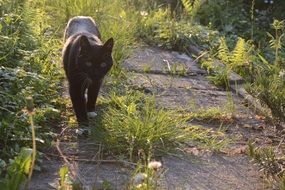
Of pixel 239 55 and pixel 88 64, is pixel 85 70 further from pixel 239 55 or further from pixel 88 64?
pixel 239 55

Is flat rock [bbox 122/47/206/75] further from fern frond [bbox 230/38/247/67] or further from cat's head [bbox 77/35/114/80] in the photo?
cat's head [bbox 77/35/114/80]

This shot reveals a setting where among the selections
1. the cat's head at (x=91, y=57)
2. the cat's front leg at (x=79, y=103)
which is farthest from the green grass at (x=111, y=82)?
the cat's head at (x=91, y=57)

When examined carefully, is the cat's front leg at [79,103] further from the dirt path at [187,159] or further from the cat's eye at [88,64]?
the dirt path at [187,159]

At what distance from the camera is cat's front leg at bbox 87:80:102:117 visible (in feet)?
13.5

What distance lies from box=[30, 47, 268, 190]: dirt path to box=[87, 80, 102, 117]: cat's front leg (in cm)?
54

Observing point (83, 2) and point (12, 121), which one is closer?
point (12, 121)

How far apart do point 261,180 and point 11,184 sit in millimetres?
1480

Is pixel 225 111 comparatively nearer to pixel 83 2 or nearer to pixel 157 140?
pixel 157 140

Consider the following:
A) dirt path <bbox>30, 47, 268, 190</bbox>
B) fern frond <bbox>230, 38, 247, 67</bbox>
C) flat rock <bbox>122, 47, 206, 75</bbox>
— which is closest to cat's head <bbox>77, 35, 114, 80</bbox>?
dirt path <bbox>30, 47, 268, 190</bbox>

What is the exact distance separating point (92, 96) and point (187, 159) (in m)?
1.05

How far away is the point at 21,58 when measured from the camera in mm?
4395

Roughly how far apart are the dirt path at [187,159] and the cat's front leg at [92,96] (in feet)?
1.77

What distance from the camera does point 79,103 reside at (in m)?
3.96

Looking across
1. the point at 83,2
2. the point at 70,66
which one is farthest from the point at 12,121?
the point at 83,2
